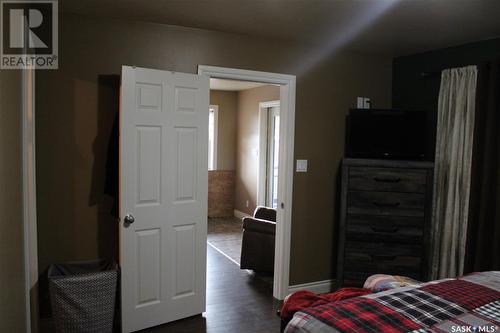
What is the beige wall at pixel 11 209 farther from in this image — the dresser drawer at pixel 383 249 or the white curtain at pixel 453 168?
the white curtain at pixel 453 168

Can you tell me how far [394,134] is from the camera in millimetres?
3609

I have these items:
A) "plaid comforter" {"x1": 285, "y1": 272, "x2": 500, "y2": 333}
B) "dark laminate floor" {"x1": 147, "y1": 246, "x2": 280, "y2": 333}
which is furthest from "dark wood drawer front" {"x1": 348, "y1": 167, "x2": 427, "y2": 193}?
"plaid comforter" {"x1": 285, "y1": 272, "x2": 500, "y2": 333}

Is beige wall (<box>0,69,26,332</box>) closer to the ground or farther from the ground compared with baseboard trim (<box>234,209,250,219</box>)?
farther from the ground

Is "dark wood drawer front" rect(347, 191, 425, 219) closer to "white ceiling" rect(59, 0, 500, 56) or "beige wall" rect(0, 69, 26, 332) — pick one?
"white ceiling" rect(59, 0, 500, 56)

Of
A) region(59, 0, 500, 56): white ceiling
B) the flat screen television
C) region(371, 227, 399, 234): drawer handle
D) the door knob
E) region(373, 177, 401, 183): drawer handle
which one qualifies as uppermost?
region(59, 0, 500, 56): white ceiling

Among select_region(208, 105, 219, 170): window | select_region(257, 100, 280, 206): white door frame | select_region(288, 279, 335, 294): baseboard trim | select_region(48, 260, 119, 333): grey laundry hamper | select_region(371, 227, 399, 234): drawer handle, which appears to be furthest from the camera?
select_region(208, 105, 219, 170): window

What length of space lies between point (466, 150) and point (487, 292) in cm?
193

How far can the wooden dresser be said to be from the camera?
3.41 meters

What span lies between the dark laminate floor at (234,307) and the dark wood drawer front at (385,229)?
98cm

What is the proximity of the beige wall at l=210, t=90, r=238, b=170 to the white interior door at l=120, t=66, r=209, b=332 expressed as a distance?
4.30m

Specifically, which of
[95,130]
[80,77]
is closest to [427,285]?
[95,130]

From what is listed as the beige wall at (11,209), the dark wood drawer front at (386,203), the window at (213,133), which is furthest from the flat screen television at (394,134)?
the window at (213,133)

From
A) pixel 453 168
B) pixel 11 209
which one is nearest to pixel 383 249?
pixel 453 168

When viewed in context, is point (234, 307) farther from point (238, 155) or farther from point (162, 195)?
point (238, 155)
